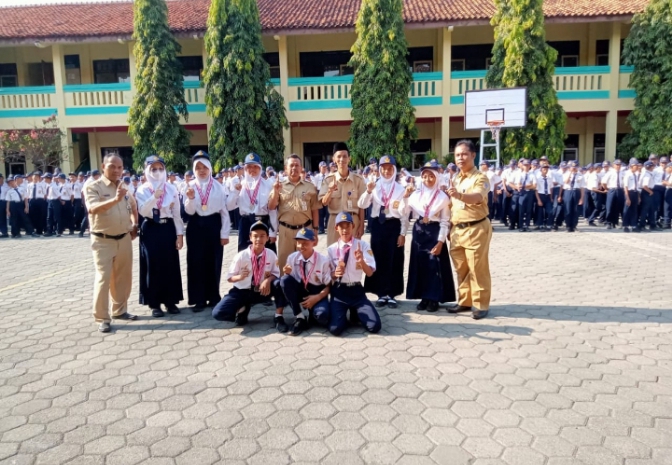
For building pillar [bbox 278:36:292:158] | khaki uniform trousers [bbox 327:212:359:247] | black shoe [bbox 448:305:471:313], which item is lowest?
black shoe [bbox 448:305:471:313]

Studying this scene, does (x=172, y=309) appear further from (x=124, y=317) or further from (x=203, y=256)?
(x=203, y=256)

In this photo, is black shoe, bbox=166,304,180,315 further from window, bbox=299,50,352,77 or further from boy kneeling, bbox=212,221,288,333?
window, bbox=299,50,352,77

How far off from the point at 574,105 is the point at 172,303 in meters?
18.1

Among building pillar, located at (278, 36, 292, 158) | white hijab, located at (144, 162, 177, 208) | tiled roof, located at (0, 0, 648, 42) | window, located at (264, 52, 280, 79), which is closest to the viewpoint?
white hijab, located at (144, 162, 177, 208)

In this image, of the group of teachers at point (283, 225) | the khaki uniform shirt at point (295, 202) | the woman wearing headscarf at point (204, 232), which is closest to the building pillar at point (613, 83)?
the group of teachers at point (283, 225)

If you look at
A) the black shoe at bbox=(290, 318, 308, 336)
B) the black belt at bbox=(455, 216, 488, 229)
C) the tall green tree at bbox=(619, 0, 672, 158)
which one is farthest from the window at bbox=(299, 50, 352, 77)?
the black shoe at bbox=(290, 318, 308, 336)

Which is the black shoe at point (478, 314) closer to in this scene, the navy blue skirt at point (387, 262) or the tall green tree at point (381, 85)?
the navy blue skirt at point (387, 262)

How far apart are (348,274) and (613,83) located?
59.8 feet

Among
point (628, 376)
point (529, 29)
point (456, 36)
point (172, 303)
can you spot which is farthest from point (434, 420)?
point (456, 36)

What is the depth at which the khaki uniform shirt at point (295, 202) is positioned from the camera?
20.5 ft

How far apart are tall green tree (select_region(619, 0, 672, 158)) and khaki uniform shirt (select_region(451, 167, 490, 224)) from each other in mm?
15538

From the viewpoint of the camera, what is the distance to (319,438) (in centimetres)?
328

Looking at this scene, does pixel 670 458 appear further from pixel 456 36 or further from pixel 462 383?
pixel 456 36

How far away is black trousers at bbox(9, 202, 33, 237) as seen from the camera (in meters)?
14.5
